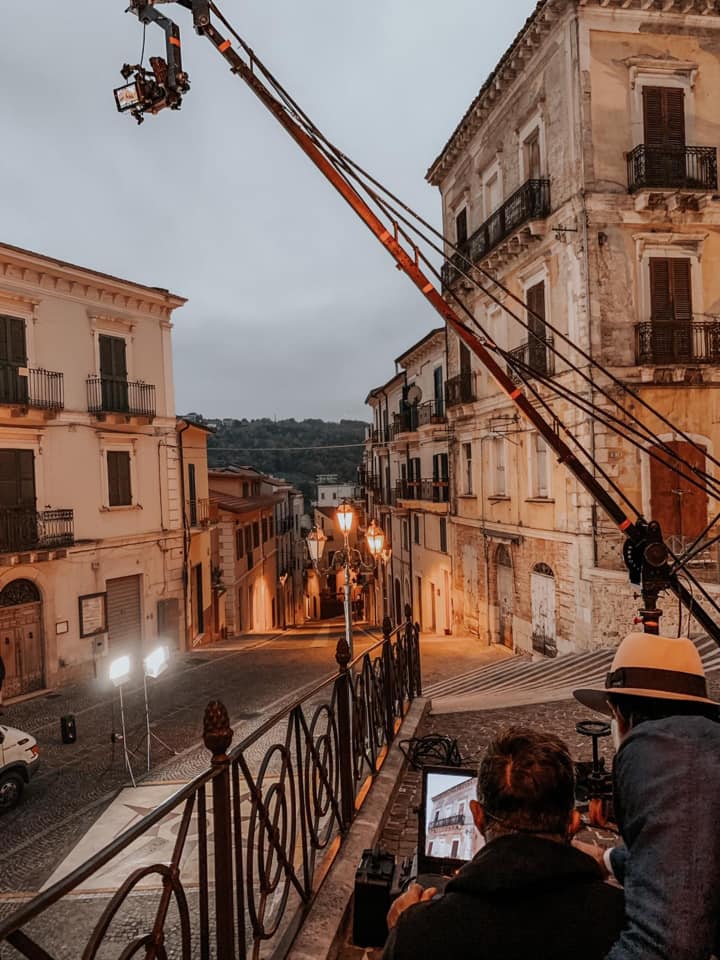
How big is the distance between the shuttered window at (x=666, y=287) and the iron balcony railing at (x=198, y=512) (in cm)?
1628

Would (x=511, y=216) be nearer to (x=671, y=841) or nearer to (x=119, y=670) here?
(x=119, y=670)

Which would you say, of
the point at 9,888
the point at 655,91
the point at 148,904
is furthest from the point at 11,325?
the point at 655,91

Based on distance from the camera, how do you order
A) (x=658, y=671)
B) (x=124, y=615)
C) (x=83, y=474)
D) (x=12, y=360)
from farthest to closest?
(x=124, y=615) → (x=83, y=474) → (x=12, y=360) → (x=658, y=671)

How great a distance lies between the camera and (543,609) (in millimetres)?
16453

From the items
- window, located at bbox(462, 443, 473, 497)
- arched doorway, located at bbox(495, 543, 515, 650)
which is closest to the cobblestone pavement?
arched doorway, located at bbox(495, 543, 515, 650)

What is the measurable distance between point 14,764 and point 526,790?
1008 cm

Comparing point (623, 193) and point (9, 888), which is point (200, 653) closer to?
point (9, 888)

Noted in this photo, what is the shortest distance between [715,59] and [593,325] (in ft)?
23.5

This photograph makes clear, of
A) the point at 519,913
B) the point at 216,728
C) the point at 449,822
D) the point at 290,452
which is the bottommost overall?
the point at 449,822

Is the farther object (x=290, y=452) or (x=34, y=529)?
(x=290, y=452)

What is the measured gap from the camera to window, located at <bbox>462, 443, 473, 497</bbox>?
21.8 meters

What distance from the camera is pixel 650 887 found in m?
1.74

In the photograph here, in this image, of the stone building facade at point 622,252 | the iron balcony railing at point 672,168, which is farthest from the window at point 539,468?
the iron balcony railing at point 672,168

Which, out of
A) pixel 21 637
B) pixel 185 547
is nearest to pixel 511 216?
pixel 185 547
